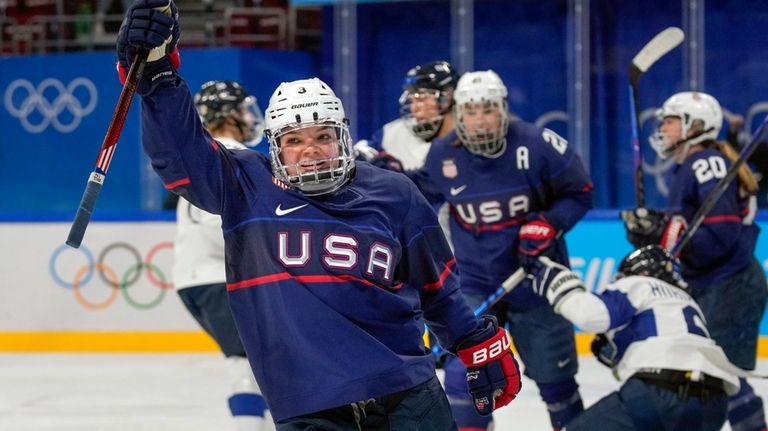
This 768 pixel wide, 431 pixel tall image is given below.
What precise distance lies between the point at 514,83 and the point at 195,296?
19.7ft

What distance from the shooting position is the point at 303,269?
250 cm

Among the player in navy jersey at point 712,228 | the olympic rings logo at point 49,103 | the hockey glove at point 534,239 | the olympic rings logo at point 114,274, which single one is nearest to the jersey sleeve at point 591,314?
the hockey glove at point 534,239

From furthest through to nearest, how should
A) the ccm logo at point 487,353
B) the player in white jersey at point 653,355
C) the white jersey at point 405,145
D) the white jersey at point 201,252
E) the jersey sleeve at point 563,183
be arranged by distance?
1. the white jersey at point 405,145
2. the white jersey at point 201,252
3. the jersey sleeve at point 563,183
4. the player in white jersey at point 653,355
5. the ccm logo at point 487,353

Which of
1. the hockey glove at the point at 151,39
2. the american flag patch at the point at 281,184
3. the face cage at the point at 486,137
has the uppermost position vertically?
the hockey glove at the point at 151,39

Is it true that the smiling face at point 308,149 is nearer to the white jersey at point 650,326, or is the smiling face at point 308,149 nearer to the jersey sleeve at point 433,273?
the jersey sleeve at point 433,273

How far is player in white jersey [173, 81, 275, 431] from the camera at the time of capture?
14.2 ft

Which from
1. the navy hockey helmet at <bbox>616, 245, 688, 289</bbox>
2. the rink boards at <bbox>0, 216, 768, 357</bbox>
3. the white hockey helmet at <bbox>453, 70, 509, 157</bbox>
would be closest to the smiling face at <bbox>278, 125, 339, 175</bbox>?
the navy hockey helmet at <bbox>616, 245, 688, 289</bbox>

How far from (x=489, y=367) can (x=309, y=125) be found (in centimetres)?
59

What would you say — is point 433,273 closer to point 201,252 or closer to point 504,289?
point 504,289

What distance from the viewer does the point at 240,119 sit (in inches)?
182

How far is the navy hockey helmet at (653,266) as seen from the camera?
152 inches

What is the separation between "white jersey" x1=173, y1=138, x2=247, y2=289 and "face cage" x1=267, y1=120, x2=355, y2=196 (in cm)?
185

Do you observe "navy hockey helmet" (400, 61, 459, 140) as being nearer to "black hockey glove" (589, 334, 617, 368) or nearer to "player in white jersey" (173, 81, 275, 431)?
"player in white jersey" (173, 81, 275, 431)

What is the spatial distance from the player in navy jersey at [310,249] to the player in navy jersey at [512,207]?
161 centimetres
